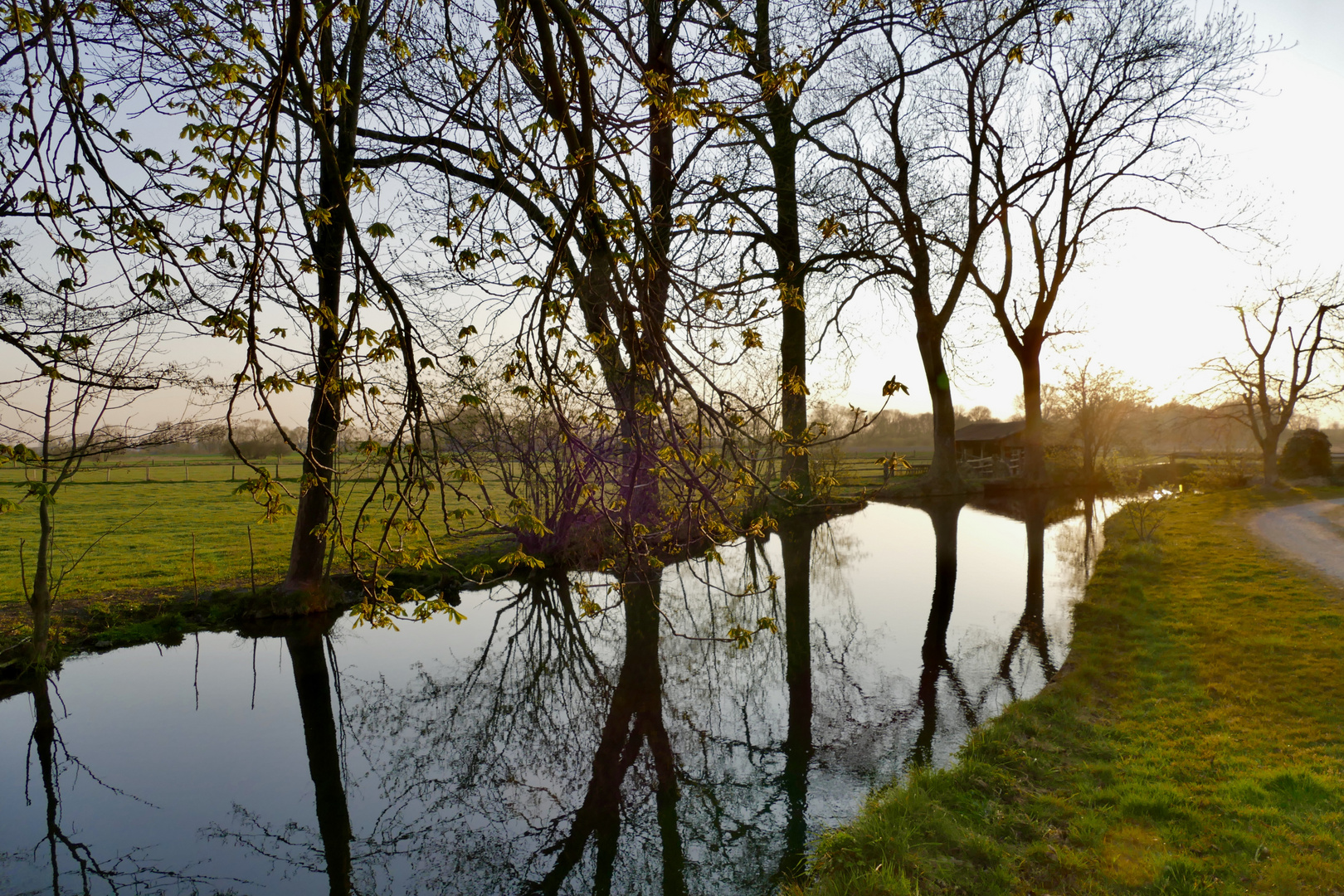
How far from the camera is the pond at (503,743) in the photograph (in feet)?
16.3

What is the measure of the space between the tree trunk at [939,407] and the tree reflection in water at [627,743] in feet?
49.1

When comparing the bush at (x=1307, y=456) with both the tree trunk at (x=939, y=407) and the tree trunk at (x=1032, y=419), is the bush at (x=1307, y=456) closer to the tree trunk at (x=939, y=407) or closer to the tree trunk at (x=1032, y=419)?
the tree trunk at (x=1032, y=419)

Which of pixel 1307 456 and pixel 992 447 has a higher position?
pixel 992 447

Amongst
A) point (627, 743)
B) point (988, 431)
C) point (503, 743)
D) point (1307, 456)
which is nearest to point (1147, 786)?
point (627, 743)

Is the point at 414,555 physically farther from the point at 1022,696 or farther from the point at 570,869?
the point at 1022,696

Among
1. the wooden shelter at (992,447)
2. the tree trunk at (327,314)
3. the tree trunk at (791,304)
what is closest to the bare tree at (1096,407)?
the wooden shelter at (992,447)

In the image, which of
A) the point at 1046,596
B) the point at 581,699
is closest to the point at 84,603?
the point at 581,699

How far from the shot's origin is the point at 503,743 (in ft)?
22.5

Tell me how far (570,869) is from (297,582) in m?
7.41

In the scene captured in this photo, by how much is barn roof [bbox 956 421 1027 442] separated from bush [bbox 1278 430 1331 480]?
428 inches

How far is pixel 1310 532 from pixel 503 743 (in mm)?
16226

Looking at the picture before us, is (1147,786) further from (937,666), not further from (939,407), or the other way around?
(939,407)

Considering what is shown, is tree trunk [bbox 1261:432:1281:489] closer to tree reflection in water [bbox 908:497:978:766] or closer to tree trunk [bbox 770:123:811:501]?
tree reflection in water [bbox 908:497:978:766]

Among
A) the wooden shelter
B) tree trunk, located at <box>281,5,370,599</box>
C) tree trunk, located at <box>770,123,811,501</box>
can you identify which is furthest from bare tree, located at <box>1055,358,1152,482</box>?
tree trunk, located at <box>281,5,370,599</box>
